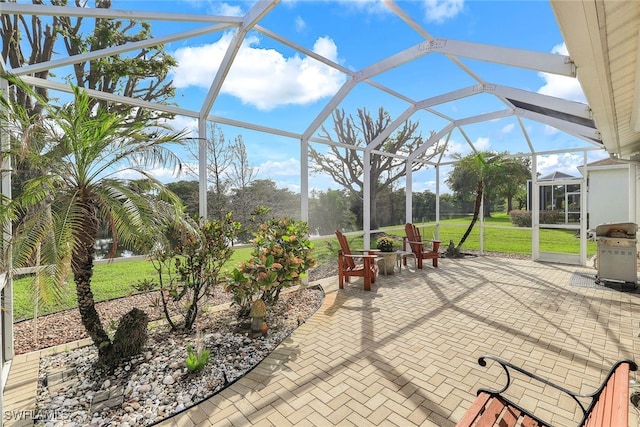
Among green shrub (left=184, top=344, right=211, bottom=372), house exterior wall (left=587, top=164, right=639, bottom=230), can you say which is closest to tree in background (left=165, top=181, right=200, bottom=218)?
green shrub (left=184, top=344, right=211, bottom=372)

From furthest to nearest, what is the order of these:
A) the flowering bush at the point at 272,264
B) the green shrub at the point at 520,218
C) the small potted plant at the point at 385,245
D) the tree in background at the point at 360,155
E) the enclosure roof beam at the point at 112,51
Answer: the green shrub at the point at 520,218 → the small potted plant at the point at 385,245 → the tree in background at the point at 360,155 → the flowering bush at the point at 272,264 → the enclosure roof beam at the point at 112,51

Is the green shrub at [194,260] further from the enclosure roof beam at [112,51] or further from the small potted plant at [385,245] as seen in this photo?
the small potted plant at [385,245]

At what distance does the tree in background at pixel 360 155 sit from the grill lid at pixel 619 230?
4668 millimetres

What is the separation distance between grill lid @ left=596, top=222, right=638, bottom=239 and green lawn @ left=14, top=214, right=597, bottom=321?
232 centimetres

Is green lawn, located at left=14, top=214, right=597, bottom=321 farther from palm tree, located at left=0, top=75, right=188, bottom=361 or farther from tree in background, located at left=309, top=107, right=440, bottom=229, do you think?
tree in background, located at left=309, top=107, right=440, bottom=229

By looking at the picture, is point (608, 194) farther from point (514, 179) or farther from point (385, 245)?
point (385, 245)

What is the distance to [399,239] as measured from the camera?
28.9ft

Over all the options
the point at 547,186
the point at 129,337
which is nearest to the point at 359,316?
the point at 129,337

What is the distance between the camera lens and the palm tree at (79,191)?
2.27 meters

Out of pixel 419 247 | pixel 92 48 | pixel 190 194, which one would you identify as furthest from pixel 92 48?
pixel 419 247

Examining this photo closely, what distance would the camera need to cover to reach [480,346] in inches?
134

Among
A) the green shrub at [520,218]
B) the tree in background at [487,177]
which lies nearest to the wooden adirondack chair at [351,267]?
the tree in background at [487,177]

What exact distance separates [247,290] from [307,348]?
1149 millimetres

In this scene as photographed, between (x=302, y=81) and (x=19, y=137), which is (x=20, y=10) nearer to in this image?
(x=19, y=137)
